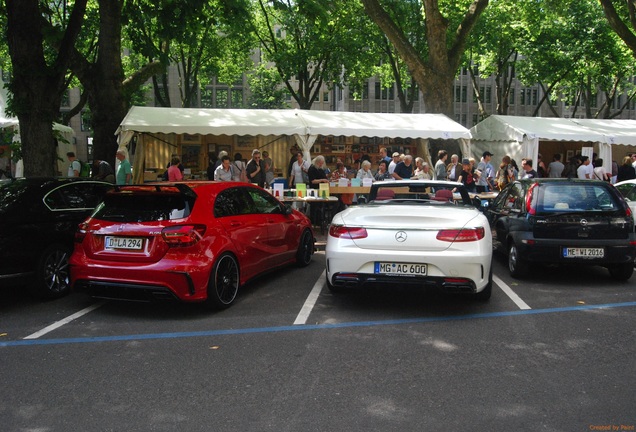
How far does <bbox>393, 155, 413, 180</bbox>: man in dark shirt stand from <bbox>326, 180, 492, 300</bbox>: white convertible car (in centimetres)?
772

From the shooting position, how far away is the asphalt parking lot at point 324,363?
3.50m

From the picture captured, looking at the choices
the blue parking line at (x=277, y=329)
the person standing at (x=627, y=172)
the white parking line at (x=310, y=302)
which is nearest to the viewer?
the blue parking line at (x=277, y=329)

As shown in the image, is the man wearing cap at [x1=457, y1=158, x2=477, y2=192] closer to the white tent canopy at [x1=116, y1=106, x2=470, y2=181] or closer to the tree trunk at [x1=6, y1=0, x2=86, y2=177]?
the white tent canopy at [x1=116, y1=106, x2=470, y2=181]

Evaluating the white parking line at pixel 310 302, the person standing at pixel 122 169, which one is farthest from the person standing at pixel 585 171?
the person standing at pixel 122 169

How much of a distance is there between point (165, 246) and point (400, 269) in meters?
2.49

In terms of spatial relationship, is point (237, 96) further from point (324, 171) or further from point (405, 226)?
point (405, 226)

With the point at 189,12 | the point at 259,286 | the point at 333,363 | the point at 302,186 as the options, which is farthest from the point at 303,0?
the point at 333,363

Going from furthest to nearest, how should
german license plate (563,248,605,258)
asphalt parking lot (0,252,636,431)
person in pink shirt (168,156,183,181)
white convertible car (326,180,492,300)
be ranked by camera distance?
person in pink shirt (168,156,183,181)
german license plate (563,248,605,258)
white convertible car (326,180,492,300)
asphalt parking lot (0,252,636,431)

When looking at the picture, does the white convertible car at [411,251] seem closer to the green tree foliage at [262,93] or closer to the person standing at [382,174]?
the person standing at [382,174]

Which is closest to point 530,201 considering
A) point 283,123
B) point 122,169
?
point 283,123

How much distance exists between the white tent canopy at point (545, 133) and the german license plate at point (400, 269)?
46.1 ft

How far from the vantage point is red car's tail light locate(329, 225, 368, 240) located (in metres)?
5.89

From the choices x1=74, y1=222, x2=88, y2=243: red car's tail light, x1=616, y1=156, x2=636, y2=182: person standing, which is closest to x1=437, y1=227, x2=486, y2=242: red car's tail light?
x1=74, y1=222, x2=88, y2=243: red car's tail light

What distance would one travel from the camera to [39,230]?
21.4 feet
